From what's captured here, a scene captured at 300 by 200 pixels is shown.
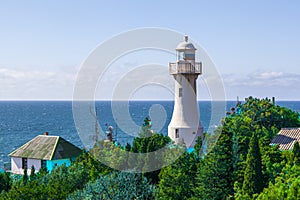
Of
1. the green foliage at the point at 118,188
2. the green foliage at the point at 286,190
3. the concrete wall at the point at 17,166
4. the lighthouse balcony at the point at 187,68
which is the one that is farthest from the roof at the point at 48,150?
the green foliage at the point at 286,190

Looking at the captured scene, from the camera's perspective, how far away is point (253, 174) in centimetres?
2381

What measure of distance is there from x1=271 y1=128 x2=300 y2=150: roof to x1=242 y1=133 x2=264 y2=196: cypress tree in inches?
432

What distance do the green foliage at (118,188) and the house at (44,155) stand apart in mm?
16352

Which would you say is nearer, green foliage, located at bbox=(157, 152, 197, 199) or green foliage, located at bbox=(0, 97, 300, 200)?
A: green foliage, located at bbox=(0, 97, 300, 200)

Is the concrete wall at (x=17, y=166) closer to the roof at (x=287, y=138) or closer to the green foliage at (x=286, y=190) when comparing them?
the roof at (x=287, y=138)

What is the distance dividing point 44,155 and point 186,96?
1486cm

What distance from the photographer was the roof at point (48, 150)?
4315cm

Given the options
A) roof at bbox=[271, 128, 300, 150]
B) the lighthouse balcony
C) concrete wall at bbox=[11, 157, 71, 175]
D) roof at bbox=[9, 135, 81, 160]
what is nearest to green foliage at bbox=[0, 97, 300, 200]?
roof at bbox=[271, 128, 300, 150]

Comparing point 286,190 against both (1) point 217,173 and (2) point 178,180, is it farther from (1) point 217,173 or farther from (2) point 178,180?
(2) point 178,180

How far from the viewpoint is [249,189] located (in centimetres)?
2372

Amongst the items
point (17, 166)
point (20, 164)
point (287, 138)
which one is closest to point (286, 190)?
point (287, 138)

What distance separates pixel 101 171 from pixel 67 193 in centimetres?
395

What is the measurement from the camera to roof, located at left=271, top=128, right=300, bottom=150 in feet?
114

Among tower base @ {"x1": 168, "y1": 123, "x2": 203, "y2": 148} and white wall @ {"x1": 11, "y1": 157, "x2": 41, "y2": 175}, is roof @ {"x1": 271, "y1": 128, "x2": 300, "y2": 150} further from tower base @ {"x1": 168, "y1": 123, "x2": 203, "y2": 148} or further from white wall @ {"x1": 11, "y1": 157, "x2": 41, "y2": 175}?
white wall @ {"x1": 11, "y1": 157, "x2": 41, "y2": 175}
